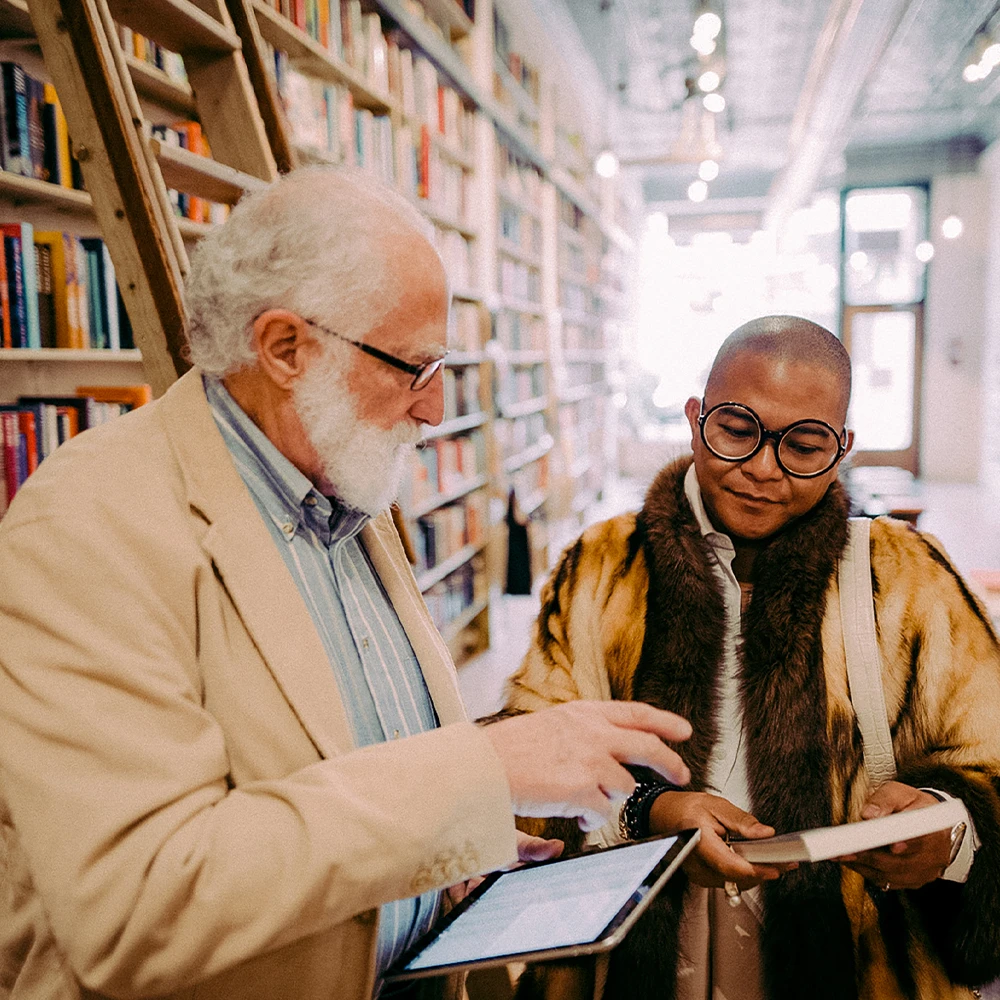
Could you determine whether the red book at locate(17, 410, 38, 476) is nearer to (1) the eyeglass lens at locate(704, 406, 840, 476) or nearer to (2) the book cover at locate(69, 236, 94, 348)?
(2) the book cover at locate(69, 236, 94, 348)

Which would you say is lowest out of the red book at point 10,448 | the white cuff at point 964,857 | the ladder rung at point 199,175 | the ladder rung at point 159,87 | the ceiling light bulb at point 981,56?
the white cuff at point 964,857

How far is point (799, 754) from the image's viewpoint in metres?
1.18

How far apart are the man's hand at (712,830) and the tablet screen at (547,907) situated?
134 millimetres

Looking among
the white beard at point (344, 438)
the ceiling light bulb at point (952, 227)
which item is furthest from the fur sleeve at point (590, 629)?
the ceiling light bulb at point (952, 227)

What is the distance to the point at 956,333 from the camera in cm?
1094

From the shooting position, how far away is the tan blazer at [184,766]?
68cm

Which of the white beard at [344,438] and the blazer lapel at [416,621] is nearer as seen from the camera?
the white beard at [344,438]

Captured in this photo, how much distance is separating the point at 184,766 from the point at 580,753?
14.8 inches

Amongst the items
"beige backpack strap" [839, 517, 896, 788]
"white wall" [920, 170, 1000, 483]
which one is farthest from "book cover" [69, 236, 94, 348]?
"white wall" [920, 170, 1000, 483]

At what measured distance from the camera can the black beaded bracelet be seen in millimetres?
1207

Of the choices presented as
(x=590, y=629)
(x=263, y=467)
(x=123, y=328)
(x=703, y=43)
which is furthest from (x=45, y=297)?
(x=703, y=43)

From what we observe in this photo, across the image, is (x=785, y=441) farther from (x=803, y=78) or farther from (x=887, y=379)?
(x=887, y=379)

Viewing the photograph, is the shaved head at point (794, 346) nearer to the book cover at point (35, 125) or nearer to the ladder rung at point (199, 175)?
the ladder rung at point (199, 175)

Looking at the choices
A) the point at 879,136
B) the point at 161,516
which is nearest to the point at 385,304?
the point at 161,516
